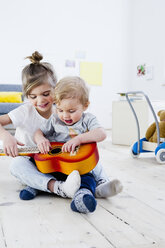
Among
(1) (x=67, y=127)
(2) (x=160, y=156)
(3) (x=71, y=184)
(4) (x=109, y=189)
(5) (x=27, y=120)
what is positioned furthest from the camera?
(2) (x=160, y=156)

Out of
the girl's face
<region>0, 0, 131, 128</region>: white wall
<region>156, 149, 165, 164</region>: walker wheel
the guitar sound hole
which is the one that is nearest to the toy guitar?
the guitar sound hole

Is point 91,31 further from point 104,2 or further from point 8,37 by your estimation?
point 8,37

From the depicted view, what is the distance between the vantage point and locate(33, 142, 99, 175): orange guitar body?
103 cm

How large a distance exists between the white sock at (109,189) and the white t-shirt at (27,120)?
0.38 m

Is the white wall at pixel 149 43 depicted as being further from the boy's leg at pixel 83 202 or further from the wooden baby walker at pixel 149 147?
the boy's leg at pixel 83 202

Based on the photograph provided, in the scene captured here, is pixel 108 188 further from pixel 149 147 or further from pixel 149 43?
pixel 149 43

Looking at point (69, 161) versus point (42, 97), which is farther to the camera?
point (42, 97)

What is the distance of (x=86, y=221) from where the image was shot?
33.6 inches

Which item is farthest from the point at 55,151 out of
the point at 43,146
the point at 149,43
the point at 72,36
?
the point at 72,36

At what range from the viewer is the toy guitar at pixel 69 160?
1.03 metres

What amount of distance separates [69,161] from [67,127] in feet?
0.63

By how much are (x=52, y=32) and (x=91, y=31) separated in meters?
0.71

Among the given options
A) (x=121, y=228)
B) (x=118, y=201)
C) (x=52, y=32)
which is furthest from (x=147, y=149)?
(x=52, y=32)

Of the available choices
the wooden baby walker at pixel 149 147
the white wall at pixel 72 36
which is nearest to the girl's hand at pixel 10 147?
the wooden baby walker at pixel 149 147
